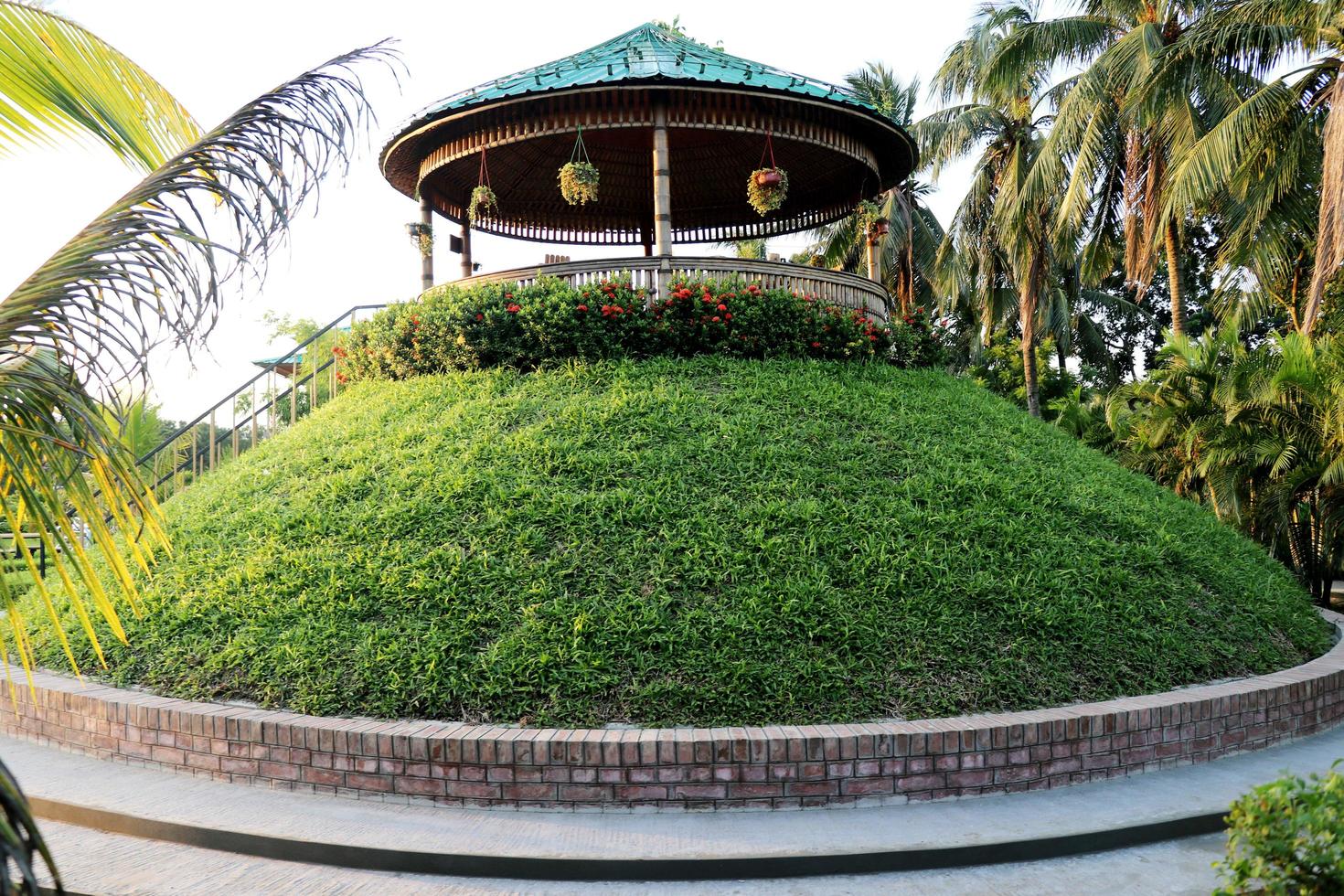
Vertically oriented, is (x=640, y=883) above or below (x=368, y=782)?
below

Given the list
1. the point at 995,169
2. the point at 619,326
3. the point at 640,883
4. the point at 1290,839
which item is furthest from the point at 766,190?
the point at 995,169

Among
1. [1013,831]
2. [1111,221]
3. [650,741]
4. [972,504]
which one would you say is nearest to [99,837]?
[650,741]

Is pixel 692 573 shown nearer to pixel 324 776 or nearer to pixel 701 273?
pixel 324 776

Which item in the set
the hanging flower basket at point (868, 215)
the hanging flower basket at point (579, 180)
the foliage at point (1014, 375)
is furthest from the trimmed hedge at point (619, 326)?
the foliage at point (1014, 375)

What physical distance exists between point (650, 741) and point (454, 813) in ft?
3.95

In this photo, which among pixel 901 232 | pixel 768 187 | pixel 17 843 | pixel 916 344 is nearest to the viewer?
pixel 17 843

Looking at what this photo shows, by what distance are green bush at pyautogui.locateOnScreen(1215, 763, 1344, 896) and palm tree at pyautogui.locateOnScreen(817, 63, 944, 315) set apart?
2598 centimetres

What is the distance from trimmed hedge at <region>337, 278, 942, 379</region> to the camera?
34.7ft

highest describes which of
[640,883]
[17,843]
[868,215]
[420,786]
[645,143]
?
[645,143]

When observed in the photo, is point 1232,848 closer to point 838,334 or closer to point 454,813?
point 454,813

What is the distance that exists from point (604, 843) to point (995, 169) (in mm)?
23871

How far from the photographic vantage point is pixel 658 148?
36.2ft

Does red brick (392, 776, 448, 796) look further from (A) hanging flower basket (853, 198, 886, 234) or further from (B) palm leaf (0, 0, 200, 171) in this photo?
(A) hanging flower basket (853, 198, 886, 234)

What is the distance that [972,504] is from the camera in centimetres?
790
